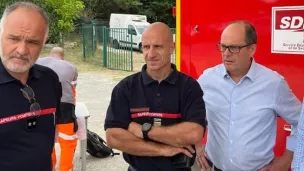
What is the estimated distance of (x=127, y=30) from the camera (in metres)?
16.3

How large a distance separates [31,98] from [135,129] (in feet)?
1.99

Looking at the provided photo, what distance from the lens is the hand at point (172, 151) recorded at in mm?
2248

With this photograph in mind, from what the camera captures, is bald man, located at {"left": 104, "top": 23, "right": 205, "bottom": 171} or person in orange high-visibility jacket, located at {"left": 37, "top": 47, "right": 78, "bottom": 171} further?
person in orange high-visibility jacket, located at {"left": 37, "top": 47, "right": 78, "bottom": 171}

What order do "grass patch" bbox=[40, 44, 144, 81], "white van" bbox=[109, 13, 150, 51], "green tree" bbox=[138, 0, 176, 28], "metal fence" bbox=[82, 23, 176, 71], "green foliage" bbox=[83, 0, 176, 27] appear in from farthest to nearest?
"green tree" bbox=[138, 0, 176, 28] → "green foliage" bbox=[83, 0, 176, 27] → "white van" bbox=[109, 13, 150, 51] → "metal fence" bbox=[82, 23, 176, 71] → "grass patch" bbox=[40, 44, 144, 81]

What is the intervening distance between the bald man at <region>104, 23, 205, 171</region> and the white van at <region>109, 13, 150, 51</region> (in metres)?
8.67

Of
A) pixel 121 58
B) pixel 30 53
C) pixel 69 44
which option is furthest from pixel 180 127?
pixel 69 44

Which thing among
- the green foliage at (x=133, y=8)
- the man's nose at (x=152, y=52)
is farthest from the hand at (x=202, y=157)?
the green foliage at (x=133, y=8)

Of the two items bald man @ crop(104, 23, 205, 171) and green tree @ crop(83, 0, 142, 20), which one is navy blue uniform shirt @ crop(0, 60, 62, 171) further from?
green tree @ crop(83, 0, 142, 20)

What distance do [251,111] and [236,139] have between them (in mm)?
206

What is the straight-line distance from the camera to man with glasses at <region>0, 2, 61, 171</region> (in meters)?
1.96

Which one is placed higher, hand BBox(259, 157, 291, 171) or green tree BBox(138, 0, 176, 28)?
green tree BBox(138, 0, 176, 28)

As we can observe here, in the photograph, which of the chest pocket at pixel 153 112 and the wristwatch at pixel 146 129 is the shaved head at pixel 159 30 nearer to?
the chest pocket at pixel 153 112

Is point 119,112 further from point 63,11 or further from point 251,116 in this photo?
point 63,11

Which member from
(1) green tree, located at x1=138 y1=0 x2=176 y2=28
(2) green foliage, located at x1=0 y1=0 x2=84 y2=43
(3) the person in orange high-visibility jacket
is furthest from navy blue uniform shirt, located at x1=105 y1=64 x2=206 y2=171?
(1) green tree, located at x1=138 y1=0 x2=176 y2=28
